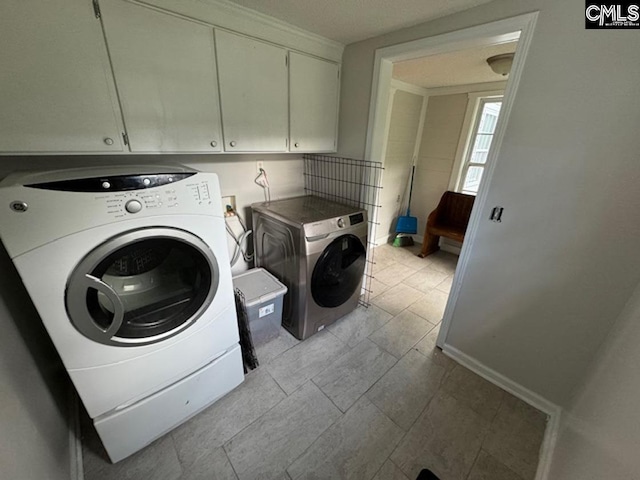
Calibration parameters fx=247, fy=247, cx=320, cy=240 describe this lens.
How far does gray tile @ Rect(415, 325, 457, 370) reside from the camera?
1710 mm

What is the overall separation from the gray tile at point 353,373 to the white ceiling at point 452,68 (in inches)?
80.5

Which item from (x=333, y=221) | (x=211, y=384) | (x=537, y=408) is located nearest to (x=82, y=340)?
(x=211, y=384)

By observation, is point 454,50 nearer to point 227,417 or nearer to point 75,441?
point 227,417

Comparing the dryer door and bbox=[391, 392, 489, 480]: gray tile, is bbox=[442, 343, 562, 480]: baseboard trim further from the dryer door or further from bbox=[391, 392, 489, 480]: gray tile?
the dryer door

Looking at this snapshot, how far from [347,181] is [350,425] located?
1.68m

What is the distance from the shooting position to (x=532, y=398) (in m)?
1.46

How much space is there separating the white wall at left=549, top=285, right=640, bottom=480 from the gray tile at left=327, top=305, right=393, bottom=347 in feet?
3.68

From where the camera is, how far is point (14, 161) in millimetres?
1164

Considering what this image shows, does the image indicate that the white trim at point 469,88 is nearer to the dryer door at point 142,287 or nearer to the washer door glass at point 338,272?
the washer door glass at point 338,272

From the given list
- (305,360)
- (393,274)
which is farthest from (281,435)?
(393,274)

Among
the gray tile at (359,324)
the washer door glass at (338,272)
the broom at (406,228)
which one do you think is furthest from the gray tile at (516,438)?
the broom at (406,228)

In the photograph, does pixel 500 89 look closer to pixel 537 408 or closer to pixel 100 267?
Result: pixel 537 408

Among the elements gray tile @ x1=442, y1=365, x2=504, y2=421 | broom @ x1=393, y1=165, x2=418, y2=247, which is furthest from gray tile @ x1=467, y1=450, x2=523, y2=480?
broom @ x1=393, y1=165, x2=418, y2=247

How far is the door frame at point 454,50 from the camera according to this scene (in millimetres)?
1159
